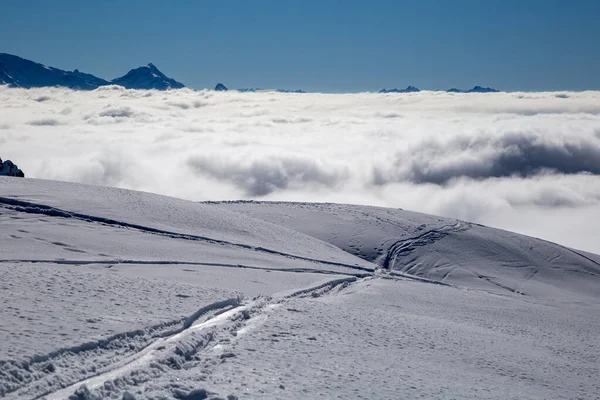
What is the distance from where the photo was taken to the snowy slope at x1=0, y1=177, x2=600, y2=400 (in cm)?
656

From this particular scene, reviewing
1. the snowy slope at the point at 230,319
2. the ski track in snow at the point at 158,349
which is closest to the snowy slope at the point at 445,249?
the snowy slope at the point at 230,319

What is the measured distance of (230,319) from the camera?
31.5ft

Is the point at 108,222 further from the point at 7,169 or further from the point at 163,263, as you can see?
the point at 7,169

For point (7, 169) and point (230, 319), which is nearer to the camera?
point (230, 319)

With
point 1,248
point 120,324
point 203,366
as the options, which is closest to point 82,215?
point 1,248

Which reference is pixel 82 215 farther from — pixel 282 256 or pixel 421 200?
pixel 421 200

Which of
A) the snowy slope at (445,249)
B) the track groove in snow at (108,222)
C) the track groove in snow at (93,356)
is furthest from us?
the snowy slope at (445,249)

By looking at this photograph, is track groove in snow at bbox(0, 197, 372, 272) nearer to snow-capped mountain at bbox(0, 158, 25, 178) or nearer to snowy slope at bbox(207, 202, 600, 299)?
snowy slope at bbox(207, 202, 600, 299)

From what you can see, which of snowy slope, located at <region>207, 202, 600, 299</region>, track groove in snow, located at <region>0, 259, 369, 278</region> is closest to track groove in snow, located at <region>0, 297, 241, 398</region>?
track groove in snow, located at <region>0, 259, 369, 278</region>

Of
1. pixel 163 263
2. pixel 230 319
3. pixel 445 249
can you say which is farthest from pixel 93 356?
pixel 445 249

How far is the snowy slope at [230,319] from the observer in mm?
6559

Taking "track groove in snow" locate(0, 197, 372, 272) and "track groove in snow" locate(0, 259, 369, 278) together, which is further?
"track groove in snow" locate(0, 197, 372, 272)

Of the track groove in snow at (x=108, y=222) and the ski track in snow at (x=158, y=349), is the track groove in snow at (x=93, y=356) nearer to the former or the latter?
the ski track in snow at (x=158, y=349)

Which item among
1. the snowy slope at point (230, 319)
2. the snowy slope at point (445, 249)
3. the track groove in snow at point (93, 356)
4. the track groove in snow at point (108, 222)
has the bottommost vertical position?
the track groove in snow at point (93, 356)
